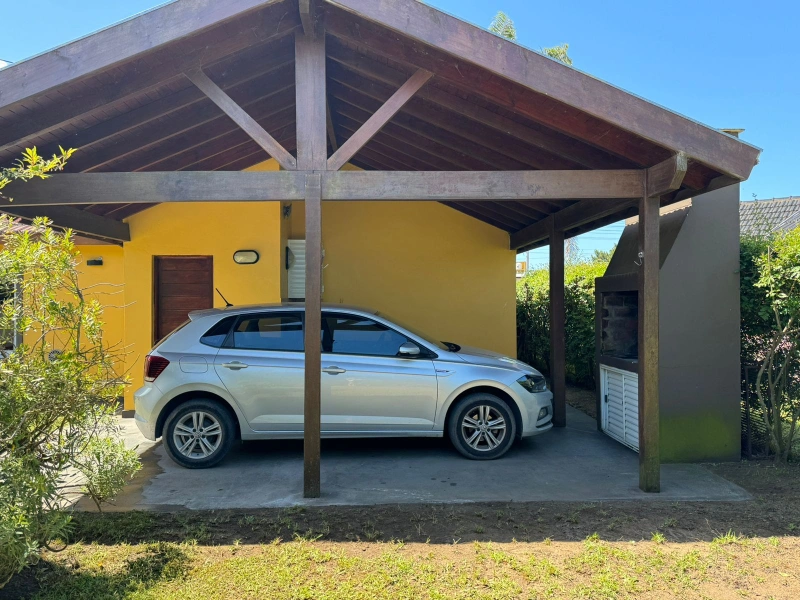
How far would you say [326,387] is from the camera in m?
5.60

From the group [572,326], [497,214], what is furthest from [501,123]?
[572,326]

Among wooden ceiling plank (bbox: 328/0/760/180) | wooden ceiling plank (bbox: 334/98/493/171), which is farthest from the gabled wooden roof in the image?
wooden ceiling plank (bbox: 334/98/493/171)

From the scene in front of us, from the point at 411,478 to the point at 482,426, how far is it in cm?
104

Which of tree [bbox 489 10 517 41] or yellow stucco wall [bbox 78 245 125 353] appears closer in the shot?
yellow stucco wall [bbox 78 245 125 353]

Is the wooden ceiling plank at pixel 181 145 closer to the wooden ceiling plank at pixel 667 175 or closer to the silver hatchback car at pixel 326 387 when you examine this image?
the silver hatchback car at pixel 326 387

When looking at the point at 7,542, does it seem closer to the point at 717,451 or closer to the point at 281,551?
the point at 281,551

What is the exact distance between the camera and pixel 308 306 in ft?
15.0

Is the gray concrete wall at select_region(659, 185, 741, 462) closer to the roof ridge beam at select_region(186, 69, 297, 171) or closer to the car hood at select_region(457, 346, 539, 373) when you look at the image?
the car hood at select_region(457, 346, 539, 373)

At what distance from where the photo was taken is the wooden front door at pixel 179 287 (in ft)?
26.7

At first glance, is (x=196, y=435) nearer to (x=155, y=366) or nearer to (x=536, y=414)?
(x=155, y=366)

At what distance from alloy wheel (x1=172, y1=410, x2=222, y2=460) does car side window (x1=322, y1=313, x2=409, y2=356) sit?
1.36 metres

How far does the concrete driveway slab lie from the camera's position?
468 centimetres

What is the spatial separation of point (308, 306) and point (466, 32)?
242cm

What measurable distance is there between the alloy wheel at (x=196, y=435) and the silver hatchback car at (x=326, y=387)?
0.03ft
